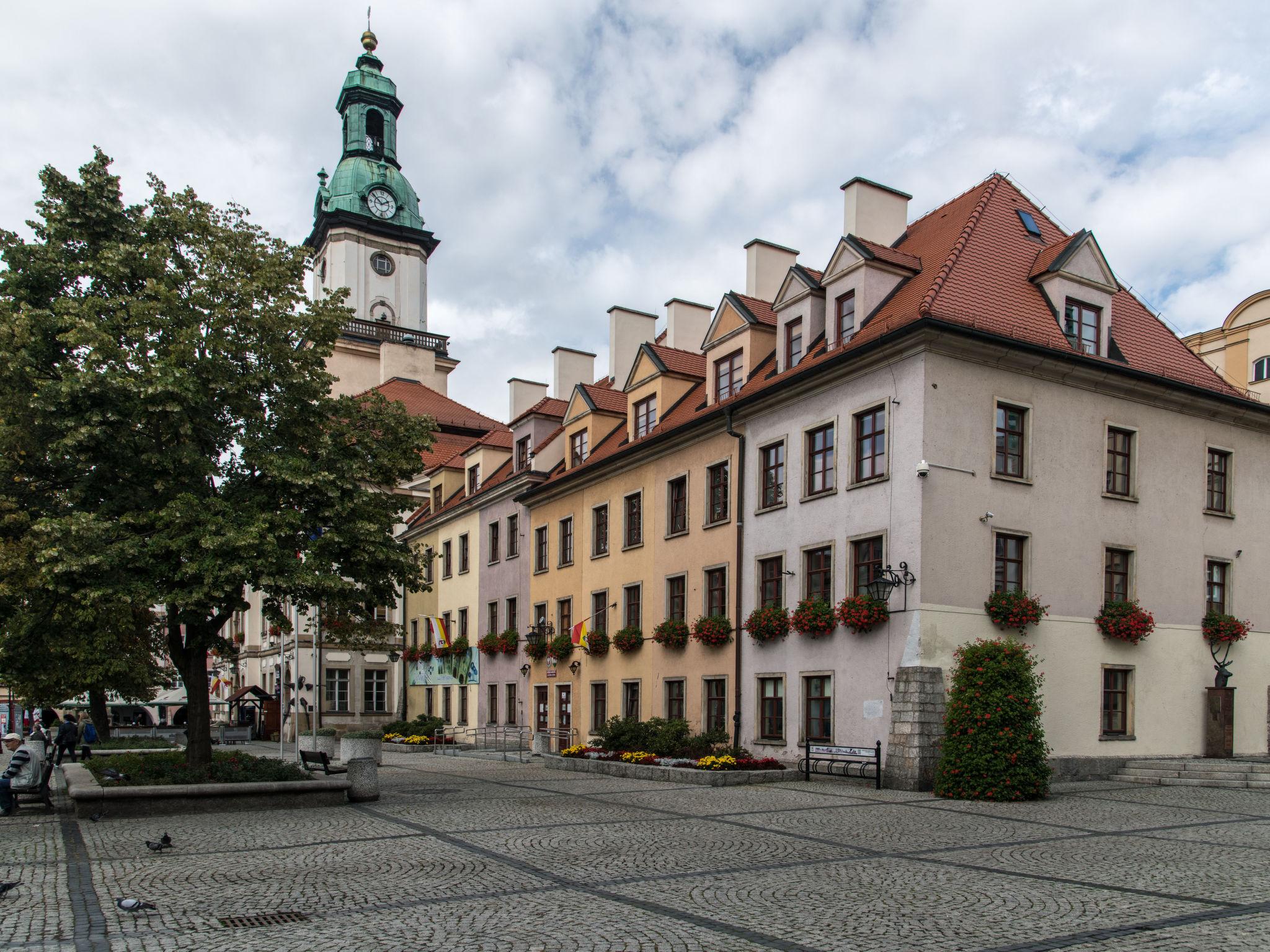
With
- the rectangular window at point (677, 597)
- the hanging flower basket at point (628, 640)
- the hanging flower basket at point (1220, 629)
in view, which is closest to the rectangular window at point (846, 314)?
the rectangular window at point (677, 597)

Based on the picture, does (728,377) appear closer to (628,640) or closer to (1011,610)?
(628,640)

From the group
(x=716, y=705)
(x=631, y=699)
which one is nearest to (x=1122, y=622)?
(x=716, y=705)

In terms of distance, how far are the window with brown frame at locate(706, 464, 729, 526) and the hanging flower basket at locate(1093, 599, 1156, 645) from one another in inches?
359

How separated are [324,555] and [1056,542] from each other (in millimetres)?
14538

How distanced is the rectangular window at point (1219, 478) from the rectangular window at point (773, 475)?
9.86 metres

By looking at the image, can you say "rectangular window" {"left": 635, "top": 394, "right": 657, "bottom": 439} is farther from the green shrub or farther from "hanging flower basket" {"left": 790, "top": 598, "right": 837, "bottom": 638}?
the green shrub

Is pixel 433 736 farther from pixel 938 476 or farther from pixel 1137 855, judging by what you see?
pixel 1137 855

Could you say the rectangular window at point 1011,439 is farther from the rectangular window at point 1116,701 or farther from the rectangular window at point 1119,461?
the rectangular window at point 1116,701

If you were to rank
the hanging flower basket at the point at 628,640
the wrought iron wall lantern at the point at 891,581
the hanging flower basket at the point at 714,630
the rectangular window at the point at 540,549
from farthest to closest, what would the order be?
the rectangular window at the point at 540,549, the hanging flower basket at the point at 628,640, the hanging flower basket at the point at 714,630, the wrought iron wall lantern at the point at 891,581

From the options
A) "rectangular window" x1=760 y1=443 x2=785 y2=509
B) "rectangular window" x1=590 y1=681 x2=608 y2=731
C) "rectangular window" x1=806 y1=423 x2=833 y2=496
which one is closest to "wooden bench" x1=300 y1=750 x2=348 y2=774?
"rectangular window" x1=590 y1=681 x2=608 y2=731

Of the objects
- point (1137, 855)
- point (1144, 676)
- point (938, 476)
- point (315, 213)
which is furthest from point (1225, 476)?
point (315, 213)

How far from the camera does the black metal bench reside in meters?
21.4

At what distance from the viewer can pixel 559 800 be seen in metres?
20.0

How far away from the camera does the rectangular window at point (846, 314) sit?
2508 cm
